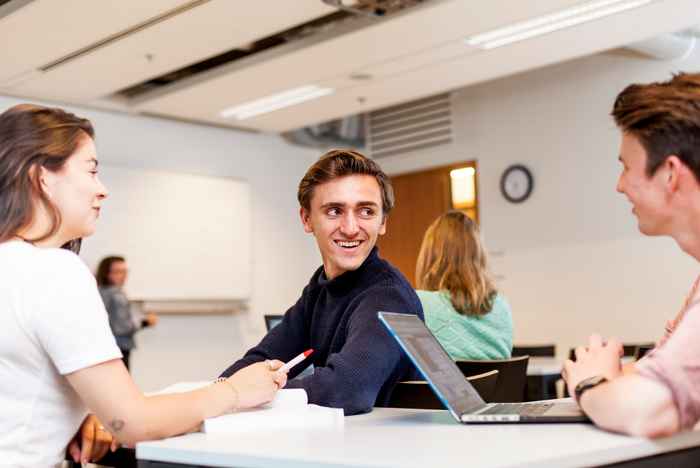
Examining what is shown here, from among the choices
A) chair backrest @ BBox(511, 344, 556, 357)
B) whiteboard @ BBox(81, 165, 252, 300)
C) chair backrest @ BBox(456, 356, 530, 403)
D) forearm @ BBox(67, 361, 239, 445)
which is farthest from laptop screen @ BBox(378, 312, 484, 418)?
whiteboard @ BBox(81, 165, 252, 300)

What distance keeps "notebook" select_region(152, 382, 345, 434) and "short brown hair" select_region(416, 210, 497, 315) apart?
1.65 m

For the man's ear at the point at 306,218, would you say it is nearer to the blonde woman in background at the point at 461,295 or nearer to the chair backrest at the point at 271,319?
the blonde woman in background at the point at 461,295

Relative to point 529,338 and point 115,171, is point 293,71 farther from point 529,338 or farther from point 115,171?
point 529,338

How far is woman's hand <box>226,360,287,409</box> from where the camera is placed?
1510 millimetres

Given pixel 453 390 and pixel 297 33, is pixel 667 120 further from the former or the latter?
pixel 297 33

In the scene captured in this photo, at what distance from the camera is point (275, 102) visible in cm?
720

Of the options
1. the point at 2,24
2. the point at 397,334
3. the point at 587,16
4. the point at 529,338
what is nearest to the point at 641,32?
the point at 587,16

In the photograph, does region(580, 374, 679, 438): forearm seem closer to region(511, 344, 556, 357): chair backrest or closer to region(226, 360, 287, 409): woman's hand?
region(226, 360, 287, 409): woman's hand

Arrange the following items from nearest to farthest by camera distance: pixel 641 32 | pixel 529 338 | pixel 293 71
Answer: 1. pixel 641 32
2. pixel 293 71
3. pixel 529 338

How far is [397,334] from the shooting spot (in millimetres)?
1433

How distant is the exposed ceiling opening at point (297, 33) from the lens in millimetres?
5016

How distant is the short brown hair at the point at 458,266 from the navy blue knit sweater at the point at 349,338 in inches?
42.8

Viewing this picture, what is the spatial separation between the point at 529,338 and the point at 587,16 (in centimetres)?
335

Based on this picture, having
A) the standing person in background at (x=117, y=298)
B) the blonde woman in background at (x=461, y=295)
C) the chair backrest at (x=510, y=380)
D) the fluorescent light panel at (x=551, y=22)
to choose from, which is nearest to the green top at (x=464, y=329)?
the blonde woman in background at (x=461, y=295)
